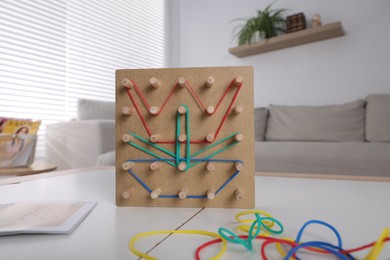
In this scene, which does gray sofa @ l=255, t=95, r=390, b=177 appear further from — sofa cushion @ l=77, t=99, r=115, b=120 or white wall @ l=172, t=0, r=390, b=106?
sofa cushion @ l=77, t=99, r=115, b=120

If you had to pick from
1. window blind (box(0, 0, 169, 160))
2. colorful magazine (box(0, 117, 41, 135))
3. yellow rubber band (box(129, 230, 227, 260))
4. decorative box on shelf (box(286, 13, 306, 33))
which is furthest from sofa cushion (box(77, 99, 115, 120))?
yellow rubber band (box(129, 230, 227, 260))

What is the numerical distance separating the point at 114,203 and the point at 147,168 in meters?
0.09

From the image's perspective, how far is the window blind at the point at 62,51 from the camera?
187 cm

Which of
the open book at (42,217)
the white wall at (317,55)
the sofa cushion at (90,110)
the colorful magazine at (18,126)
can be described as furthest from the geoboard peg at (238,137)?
the white wall at (317,55)

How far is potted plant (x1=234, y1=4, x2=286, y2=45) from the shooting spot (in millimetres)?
2471

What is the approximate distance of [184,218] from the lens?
0.39 m

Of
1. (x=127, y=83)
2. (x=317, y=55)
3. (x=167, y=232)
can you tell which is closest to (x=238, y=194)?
(x=167, y=232)

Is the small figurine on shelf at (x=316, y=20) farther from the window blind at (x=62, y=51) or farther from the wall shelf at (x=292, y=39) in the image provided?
the window blind at (x=62, y=51)

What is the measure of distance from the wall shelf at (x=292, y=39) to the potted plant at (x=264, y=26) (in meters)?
0.07

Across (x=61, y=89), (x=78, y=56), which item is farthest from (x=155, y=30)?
(x=61, y=89)

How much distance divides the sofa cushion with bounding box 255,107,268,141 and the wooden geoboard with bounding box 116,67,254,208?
197 cm

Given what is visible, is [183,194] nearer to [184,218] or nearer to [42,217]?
[184,218]

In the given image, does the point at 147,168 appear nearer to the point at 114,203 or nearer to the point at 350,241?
the point at 114,203

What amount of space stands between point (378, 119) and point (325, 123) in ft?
1.13
